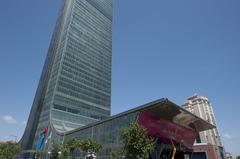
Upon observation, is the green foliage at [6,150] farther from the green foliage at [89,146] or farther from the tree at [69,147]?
the green foliage at [89,146]

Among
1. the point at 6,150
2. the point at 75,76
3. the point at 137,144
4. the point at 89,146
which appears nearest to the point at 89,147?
the point at 89,146

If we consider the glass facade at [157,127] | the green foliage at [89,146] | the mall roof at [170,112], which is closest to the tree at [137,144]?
the glass facade at [157,127]

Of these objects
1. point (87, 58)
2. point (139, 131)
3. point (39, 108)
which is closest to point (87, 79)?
point (87, 58)

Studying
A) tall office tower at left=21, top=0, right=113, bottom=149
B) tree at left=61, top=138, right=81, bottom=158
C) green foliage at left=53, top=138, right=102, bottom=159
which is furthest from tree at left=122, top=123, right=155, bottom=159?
tall office tower at left=21, top=0, right=113, bottom=149

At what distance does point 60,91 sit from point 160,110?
73603mm

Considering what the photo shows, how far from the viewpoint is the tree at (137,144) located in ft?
117

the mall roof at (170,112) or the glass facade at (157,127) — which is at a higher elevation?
the mall roof at (170,112)

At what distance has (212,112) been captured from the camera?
192 m

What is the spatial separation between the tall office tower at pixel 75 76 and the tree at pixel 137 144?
6117 cm

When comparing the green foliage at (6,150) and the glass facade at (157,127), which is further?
the green foliage at (6,150)

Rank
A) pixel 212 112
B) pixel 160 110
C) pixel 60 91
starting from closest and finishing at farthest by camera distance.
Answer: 1. pixel 160 110
2. pixel 60 91
3. pixel 212 112

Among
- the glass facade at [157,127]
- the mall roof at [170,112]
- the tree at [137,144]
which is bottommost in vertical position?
the tree at [137,144]

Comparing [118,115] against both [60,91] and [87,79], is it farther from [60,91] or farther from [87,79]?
[87,79]

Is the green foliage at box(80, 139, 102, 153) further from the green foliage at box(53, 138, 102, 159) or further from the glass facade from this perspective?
the glass facade
